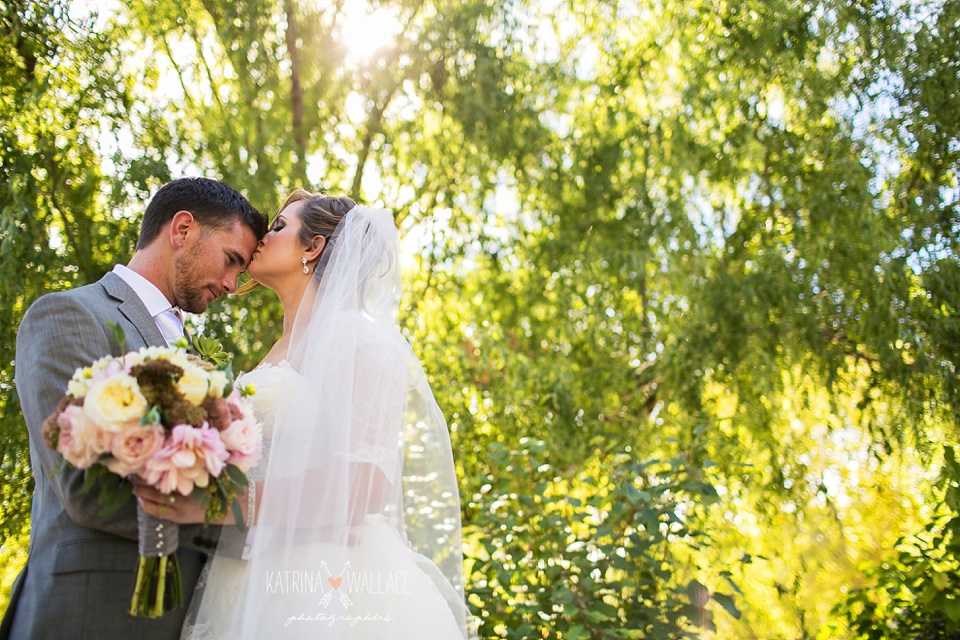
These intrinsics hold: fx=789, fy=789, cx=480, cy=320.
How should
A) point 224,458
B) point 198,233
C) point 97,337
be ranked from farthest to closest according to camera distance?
point 198,233, point 97,337, point 224,458

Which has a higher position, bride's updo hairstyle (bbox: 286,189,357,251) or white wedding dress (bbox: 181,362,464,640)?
bride's updo hairstyle (bbox: 286,189,357,251)

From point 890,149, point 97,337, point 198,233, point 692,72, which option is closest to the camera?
point 97,337

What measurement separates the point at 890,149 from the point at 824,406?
1717 millimetres

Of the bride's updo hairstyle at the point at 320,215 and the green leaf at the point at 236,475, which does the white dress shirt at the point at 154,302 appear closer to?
the bride's updo hairstyle at the point at 320,215

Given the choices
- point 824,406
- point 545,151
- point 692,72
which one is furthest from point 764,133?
point 824,406

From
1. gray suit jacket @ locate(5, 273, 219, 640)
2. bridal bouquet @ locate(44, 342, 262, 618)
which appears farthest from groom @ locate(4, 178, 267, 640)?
bridal bouquet @ locate(44, 342, 262, 618)

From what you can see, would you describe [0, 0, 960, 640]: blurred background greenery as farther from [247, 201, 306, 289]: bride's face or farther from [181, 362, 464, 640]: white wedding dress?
[247, 201, 306, 289]: bride's face

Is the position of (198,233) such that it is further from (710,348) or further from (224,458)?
(710,348)

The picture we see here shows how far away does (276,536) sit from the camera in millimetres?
1909

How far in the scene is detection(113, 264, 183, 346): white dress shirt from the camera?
7.04 ft

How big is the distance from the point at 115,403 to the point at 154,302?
2.41ft

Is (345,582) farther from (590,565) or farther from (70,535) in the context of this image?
(590,565)

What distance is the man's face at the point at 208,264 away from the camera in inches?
90.0

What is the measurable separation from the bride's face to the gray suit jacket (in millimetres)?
658
